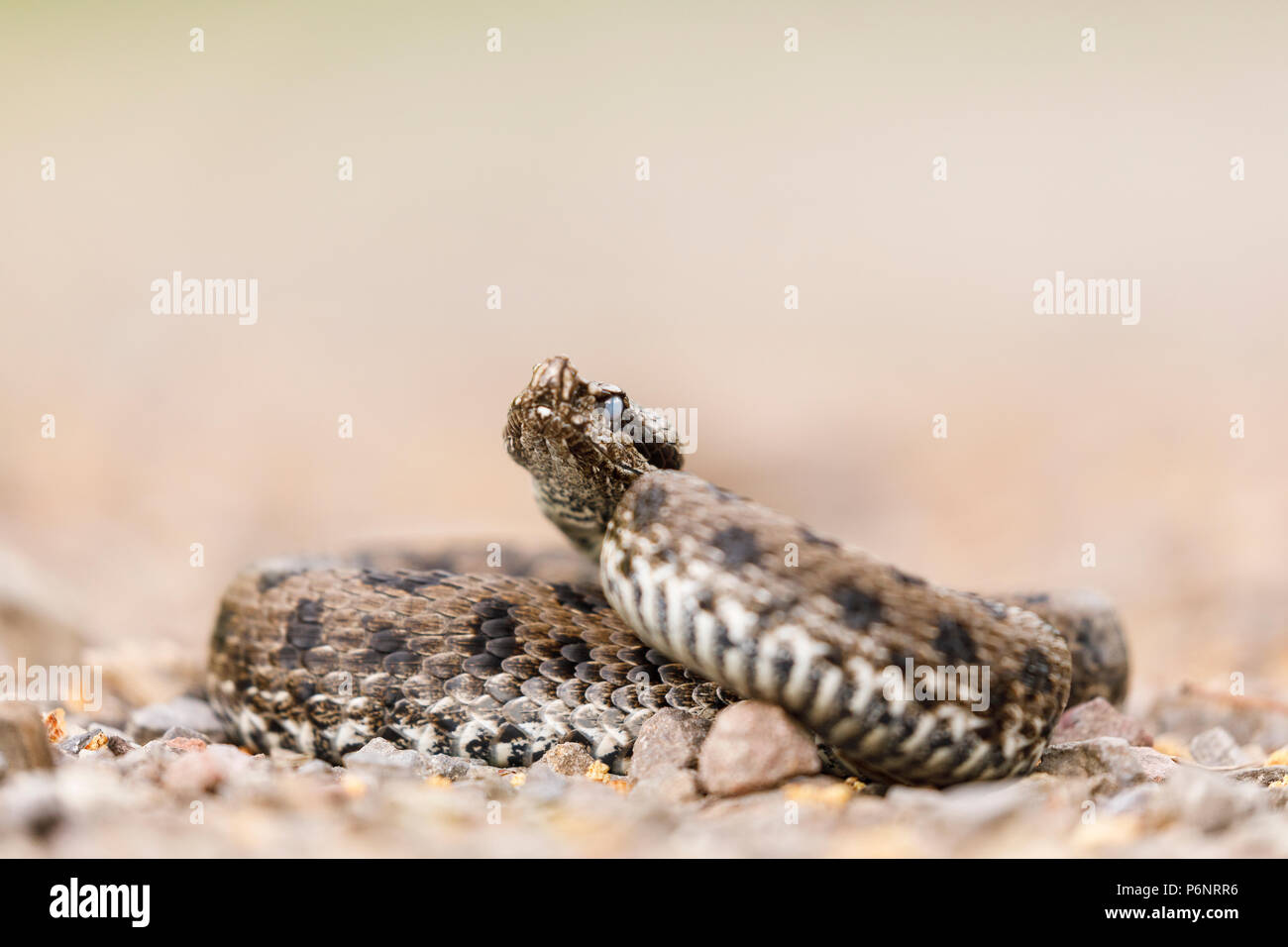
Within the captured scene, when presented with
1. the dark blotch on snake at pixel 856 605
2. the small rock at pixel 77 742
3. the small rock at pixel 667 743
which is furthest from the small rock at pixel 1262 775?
the small rock at pixel 77 742

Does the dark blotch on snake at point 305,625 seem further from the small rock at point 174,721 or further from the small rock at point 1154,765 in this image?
the small rock at point 1154,765

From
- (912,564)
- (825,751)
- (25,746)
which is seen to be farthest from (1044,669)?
(912,564)

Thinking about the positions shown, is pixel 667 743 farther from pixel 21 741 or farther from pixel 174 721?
pixel 174 721


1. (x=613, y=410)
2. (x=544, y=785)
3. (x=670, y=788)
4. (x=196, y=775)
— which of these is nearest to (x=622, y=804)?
(x=670, y=788)

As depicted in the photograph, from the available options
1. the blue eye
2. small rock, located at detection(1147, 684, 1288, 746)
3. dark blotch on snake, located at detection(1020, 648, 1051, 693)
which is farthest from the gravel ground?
small rock, located at detection(1147, 684, 1288, 746)

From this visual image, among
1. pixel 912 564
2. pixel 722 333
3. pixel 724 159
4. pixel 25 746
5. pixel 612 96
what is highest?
pixel 612 96
